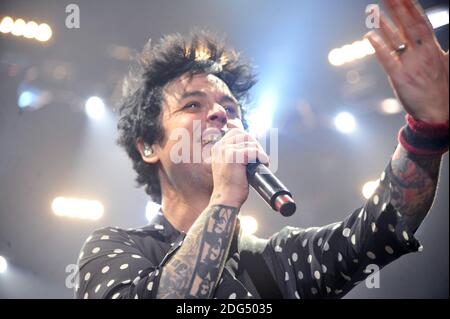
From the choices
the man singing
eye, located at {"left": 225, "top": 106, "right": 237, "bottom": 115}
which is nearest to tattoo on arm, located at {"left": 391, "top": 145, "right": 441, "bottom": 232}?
the man singing

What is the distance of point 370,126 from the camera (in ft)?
12.6

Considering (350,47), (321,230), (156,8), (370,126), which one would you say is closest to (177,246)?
(321,230)

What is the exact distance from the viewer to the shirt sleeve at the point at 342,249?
3.61 feet

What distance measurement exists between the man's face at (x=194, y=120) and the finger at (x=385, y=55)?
0.56 meters

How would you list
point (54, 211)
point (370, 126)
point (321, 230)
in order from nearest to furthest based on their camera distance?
point (321, 230), point (54, 211), point (370, 126)

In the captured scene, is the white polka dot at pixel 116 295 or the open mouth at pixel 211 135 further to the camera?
the open mouth at pixel 211 135

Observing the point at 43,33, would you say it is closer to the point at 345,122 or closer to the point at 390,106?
the point at 345,122

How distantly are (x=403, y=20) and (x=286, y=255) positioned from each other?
2.53 feet

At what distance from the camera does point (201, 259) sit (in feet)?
3.53

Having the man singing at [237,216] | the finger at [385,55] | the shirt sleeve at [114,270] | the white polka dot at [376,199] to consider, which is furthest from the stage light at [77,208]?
the finger at [385,55]

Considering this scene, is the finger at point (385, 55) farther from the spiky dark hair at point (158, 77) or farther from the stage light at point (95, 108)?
the stage light at point (95, 108)

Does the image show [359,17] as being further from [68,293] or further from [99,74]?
[68,293]

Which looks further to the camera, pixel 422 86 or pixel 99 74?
pixel 99 74

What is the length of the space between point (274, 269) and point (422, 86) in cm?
71
